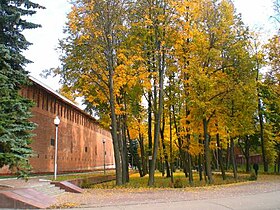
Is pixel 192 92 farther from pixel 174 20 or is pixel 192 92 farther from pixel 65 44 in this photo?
pixel 65 44

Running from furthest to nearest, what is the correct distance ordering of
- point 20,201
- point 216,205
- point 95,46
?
point 95,46
point 20,201
point 216,205

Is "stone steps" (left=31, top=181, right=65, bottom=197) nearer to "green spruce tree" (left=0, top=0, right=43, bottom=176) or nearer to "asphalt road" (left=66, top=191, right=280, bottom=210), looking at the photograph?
"green spruce tree" (left=0, top=0, right=43, bottom=176)

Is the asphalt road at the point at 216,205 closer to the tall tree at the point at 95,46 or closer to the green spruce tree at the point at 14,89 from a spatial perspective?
the green spruce tree at the point at 14,89

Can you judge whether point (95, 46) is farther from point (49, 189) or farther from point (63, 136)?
point (63, 136)

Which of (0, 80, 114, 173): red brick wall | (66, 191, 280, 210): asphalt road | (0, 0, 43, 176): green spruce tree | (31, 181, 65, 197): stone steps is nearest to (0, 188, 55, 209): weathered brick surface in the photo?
(0, 0, 43, 176): green spruce tree

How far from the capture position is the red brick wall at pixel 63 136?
2838cm

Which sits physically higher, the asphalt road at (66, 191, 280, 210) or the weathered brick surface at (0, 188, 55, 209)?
the weathered brick surface at (0, 188, 55, 209)

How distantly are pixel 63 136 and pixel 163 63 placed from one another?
1891 centimetres

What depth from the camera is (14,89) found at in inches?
563

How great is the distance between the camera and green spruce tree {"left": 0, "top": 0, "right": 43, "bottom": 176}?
1275 cm

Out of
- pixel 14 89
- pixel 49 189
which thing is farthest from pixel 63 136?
pixel 14 89

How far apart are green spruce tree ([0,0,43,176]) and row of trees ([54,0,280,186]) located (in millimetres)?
4991

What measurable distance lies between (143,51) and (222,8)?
643 centimetres

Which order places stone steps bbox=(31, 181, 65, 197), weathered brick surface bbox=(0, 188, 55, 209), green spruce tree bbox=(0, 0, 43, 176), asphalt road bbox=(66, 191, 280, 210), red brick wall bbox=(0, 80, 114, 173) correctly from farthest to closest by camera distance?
red brick wall bbox=(0, 80, 114, 173) → stone steps bbox=(31, 181, 65, 197) → green spruce tree bbox=(0, 0, 43, 176) → weathered brick surface bbox=(0, 188, 55, 209) → asphalt road bbox=(66, 191, 280, 210)
